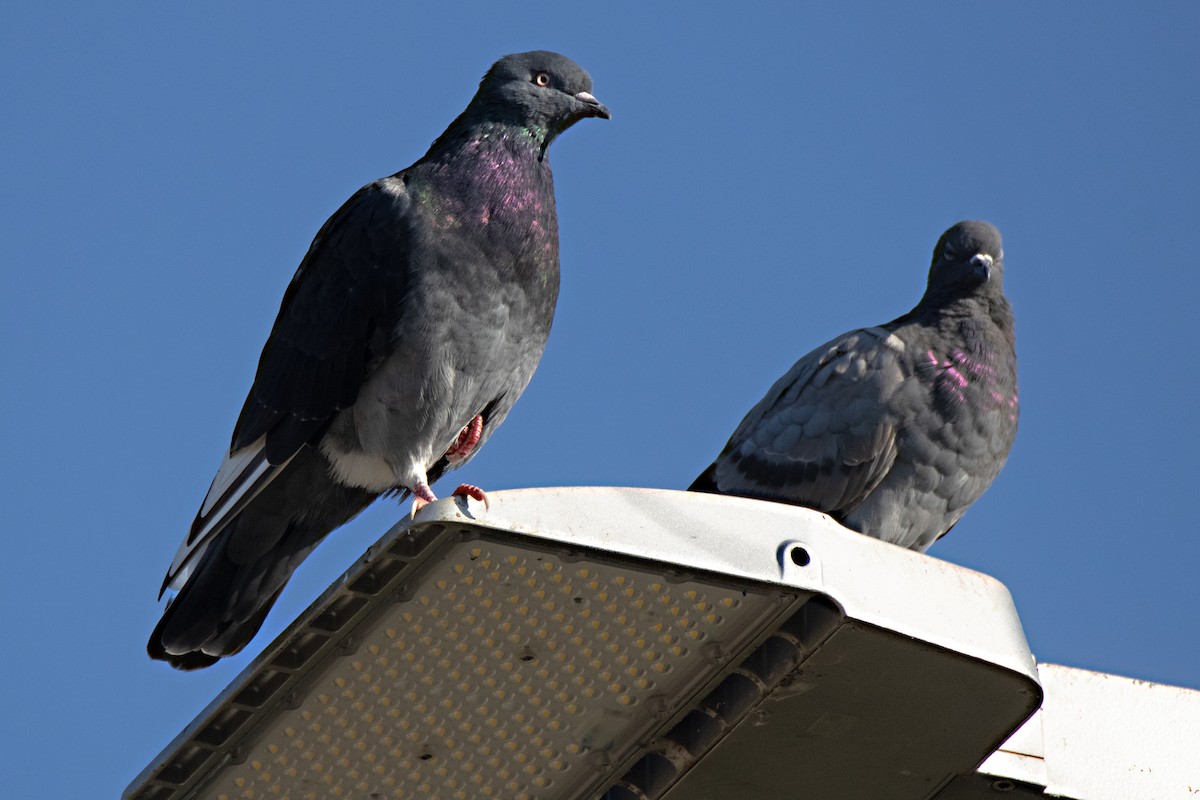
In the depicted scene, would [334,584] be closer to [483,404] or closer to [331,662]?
[331,662]

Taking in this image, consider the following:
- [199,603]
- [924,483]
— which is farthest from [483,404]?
[924,483]

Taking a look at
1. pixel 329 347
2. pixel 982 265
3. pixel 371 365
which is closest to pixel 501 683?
pixel 371 365

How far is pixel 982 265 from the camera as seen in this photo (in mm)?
7398

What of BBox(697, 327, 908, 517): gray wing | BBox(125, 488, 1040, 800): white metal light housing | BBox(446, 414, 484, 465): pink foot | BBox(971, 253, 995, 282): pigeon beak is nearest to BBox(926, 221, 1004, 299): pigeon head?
BBox(971, 253, 995, 282): pigeon beak

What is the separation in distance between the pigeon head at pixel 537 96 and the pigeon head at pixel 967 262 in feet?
6.06

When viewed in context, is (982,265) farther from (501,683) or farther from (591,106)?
(501,683)

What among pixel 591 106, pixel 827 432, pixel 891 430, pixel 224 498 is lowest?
pixel 891 430

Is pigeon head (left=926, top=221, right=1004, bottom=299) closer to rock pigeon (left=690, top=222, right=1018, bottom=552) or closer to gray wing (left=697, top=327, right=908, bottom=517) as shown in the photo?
rock pigeon (left=690, top=222, right=1018, bottom=552)

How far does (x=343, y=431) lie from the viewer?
6012mm

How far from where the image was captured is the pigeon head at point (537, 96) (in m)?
6.62

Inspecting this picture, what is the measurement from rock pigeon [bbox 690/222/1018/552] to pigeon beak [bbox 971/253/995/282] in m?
0.28

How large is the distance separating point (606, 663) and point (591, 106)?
13.2 ft

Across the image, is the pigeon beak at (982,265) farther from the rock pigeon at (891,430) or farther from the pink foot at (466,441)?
the pink foot at (466,441)

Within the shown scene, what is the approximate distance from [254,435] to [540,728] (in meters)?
2.98
